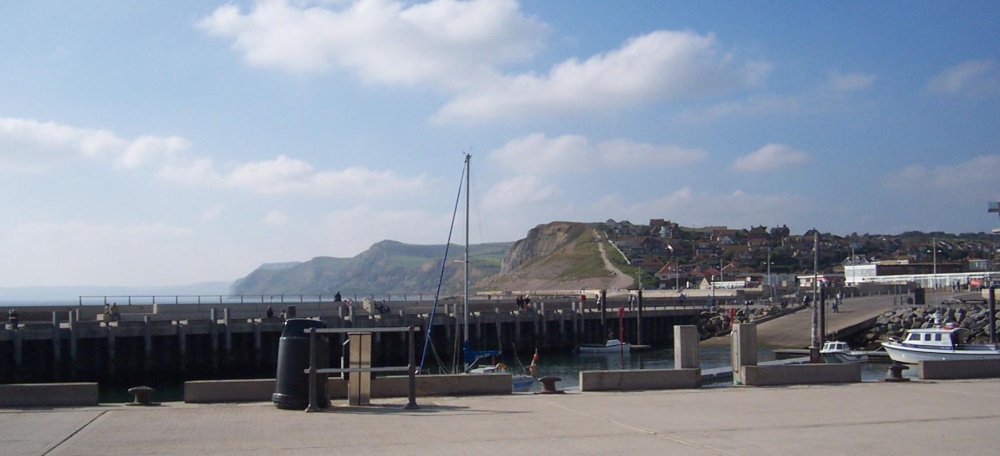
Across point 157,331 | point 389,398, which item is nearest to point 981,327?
point 157,331

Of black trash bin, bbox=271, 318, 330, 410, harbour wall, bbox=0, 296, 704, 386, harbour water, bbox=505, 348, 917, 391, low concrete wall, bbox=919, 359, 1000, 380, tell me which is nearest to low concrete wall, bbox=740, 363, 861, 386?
low concrete wall, bbox=919, 359, 1000, 380

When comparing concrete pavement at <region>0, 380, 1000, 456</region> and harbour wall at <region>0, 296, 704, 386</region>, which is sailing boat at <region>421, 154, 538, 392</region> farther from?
concrete pavement at <region>0, 380, 1000, 456</region>

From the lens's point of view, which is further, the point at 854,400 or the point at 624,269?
the point at 624,269

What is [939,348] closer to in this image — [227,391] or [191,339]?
[191,339]

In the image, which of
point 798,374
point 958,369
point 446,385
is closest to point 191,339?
point 446,385

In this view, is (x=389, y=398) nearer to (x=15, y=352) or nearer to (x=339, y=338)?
(x=15, y=352)

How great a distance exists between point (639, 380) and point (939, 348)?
29.5 meters

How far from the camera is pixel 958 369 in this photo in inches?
867

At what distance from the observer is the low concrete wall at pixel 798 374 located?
19.9 meters

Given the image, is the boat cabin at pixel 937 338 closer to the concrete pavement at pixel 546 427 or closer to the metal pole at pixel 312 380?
the concrete pavement at pixel 546 427

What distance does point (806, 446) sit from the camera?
40.4 feet

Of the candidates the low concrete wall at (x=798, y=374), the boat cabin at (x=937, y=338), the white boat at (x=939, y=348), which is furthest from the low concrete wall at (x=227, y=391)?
the boat cabin at (x=937, y=338)

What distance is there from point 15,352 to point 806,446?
38.1 metres

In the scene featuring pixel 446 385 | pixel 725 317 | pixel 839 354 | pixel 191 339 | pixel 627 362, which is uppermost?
pixel 446 385
